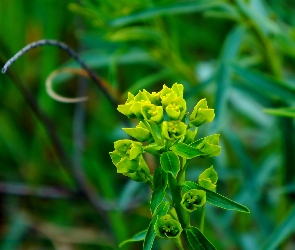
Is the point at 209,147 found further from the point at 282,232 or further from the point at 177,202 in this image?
the point at 282,232

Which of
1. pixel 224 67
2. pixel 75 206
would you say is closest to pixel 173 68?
pixel 224 67

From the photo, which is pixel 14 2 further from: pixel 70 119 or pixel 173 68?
pixel 173 68

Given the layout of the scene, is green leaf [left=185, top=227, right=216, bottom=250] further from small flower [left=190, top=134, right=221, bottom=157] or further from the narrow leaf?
the narrow leaf

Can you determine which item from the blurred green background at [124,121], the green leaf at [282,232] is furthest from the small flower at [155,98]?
the green leaf at [282,232]

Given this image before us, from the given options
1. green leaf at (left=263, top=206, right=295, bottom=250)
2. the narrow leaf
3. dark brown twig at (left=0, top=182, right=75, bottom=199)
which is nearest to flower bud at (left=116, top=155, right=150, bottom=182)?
green leaf at (left=263, top=206, right=295, bottom=250)

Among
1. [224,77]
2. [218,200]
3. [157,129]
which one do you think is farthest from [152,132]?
[224,77]

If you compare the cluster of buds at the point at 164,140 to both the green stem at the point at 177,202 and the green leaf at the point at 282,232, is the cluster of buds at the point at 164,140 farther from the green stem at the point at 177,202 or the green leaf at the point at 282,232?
the green leaf at the point at 282,232

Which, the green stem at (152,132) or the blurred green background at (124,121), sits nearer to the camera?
the green stem at (152,132)
